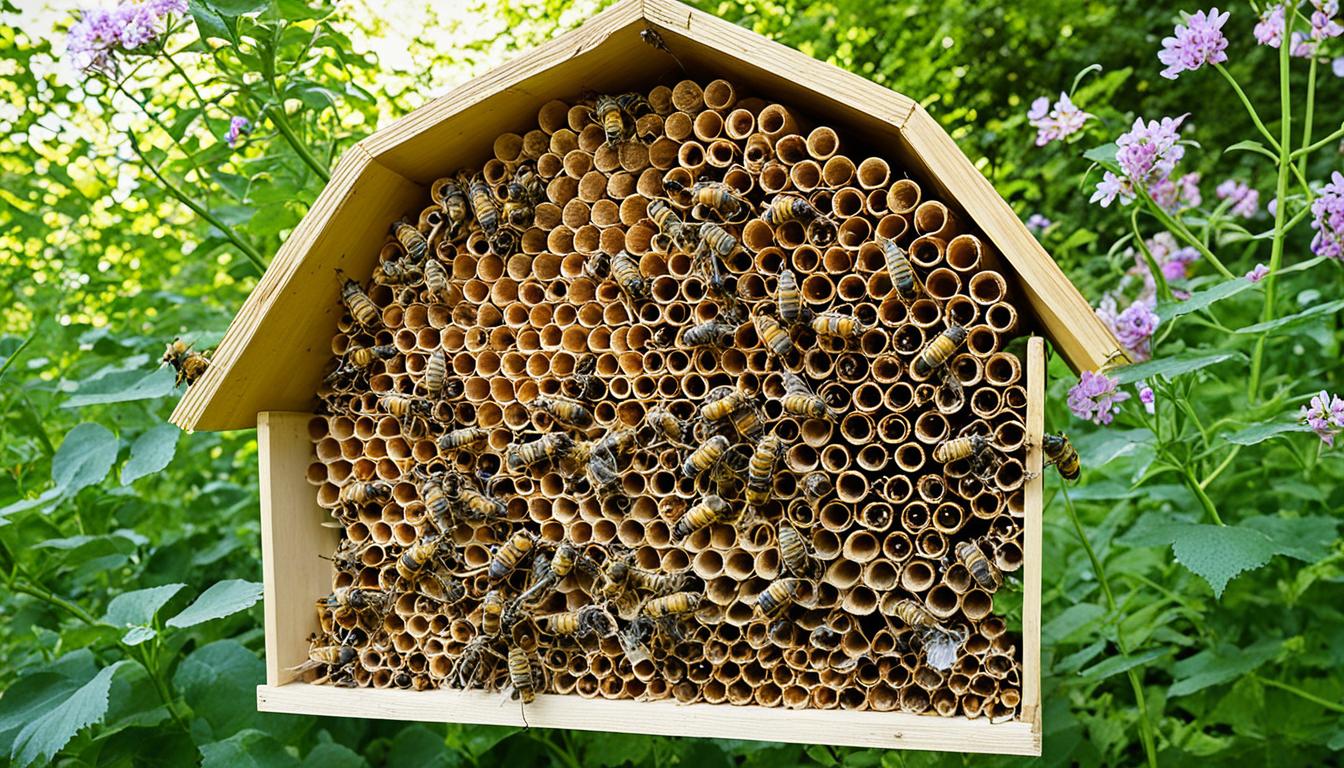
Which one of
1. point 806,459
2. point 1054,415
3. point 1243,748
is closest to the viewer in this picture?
point 806,459

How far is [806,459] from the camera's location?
1642 millimetres

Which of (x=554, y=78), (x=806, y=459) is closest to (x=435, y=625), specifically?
(x=806, y=459)

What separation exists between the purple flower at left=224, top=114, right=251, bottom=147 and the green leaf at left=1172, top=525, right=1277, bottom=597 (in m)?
2.13

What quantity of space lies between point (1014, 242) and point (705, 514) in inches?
25.4

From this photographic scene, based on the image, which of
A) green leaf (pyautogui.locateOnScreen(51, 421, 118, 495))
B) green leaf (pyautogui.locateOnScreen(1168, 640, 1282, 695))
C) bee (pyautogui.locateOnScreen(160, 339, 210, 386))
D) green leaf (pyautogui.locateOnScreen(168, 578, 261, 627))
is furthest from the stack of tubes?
green leaf (pyautogui.locateOnScreen(1168, 640, 1282, 695))

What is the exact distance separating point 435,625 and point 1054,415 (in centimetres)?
181

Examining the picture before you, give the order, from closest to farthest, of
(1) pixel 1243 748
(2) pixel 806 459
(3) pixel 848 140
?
(2) pixel 806 459
(3) pixel 848 140
(1) pixel 1243 748

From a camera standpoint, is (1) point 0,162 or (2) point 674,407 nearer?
(2) point 674,407

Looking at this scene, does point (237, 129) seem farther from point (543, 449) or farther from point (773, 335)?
point (773, 335)

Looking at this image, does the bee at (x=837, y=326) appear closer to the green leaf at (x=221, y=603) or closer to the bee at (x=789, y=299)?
the bee at (x=789, y=299)

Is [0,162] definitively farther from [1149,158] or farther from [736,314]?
[1149,158]

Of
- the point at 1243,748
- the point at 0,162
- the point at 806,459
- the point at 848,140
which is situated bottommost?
the point at 1243,748

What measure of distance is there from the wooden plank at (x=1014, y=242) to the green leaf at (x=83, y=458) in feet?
5.98

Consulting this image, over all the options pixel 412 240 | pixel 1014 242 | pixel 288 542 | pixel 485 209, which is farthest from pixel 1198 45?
pixel 288 542
